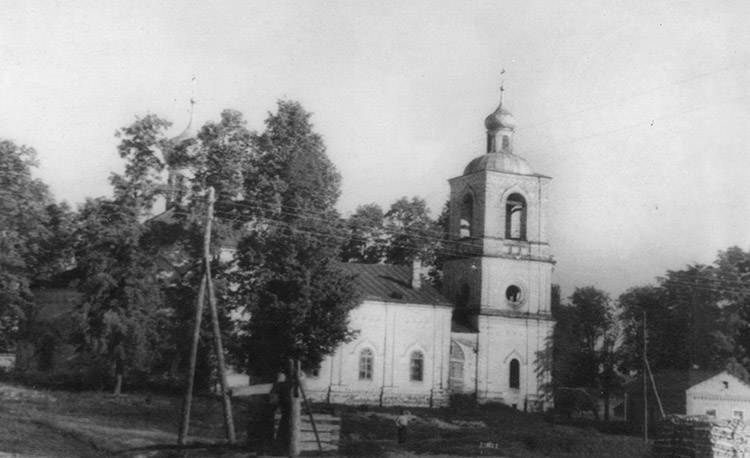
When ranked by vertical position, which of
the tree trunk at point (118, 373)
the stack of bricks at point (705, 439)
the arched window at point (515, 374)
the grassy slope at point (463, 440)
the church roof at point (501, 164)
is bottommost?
the grassy slope at point (463, 440)

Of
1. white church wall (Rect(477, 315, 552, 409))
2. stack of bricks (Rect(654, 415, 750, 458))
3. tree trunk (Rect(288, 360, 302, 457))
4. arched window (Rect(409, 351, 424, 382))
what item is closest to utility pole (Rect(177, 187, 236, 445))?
tree trunk (Rect(288, 360, 302, 457))

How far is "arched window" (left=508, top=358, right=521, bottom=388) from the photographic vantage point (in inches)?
Result: 1823

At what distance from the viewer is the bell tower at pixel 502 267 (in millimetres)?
46188

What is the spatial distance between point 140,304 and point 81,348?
9.37 ft

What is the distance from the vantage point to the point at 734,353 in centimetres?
5028

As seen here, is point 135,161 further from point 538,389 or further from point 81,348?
point 538,389

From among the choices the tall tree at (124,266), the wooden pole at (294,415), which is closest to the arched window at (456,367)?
the tall tree at (124,266)

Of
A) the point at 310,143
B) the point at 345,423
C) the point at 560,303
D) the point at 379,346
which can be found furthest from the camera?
the point at 560,303

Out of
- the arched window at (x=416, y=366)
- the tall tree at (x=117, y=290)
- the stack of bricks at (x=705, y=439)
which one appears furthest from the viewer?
the arched window at (x=416, y=366)

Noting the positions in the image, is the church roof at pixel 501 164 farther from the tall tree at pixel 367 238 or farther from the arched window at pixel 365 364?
the arched window at pixel 365 364

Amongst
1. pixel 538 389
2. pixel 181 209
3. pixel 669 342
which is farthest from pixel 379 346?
pixel 669 342

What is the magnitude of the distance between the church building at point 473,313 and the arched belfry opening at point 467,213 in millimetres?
55

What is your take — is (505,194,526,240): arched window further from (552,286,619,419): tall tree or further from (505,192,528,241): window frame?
(552,286,619,419): tall tree

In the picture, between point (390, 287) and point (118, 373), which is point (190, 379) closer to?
point (118, 373)
